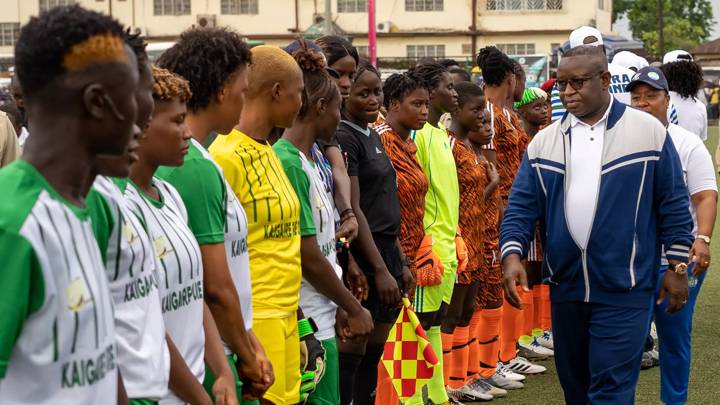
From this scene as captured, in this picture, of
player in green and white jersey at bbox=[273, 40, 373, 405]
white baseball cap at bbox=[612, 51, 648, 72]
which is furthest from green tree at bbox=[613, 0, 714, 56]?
player in green and white jersey at bbox=[273, 40, 373, 405]

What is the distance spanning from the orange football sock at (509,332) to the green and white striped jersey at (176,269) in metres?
5.47

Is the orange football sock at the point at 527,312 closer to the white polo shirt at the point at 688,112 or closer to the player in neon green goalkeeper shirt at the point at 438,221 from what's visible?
the white polo shirt at the point at 688,112

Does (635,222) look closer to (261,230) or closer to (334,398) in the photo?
(334,398)

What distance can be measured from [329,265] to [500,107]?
440cm

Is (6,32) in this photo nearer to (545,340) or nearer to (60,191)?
(545,340)

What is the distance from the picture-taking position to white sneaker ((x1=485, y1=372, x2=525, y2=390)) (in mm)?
8352

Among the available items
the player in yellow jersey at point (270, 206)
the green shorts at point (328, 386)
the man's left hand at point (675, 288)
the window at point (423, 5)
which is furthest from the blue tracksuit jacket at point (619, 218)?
the window at point (423, 5)

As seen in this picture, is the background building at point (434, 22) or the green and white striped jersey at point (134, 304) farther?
the background building at point (434, 22)

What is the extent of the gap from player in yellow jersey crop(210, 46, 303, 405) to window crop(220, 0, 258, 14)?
5556cm

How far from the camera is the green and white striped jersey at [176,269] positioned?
3479 mm

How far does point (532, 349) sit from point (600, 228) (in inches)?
158

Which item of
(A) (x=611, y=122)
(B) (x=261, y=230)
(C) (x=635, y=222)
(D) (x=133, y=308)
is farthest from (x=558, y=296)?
(D) (x=133, y=308)

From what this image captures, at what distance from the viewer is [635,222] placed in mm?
5730

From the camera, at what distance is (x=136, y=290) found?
123 inches
